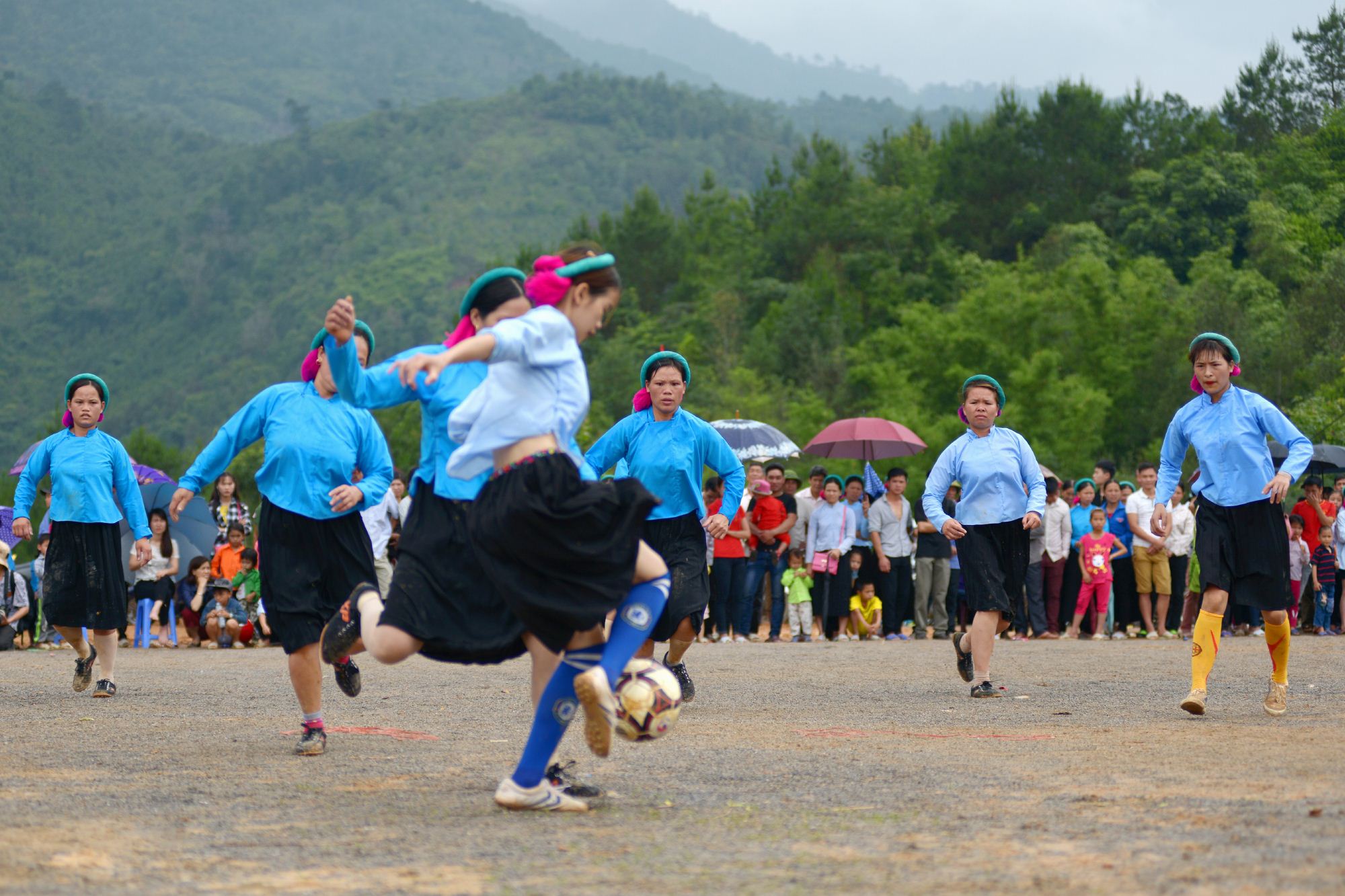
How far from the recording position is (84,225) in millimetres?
149125

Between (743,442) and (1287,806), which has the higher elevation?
(743,442)

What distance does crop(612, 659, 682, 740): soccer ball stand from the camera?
Result: 4992 mm

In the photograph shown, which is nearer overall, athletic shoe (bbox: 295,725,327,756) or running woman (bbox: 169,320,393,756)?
athletic shoe (bbox: 295,725,327,756)

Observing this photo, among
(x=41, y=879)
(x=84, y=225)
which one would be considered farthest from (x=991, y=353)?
(x=84, y=225)

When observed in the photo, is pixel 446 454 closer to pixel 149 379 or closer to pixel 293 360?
pixel 293 360

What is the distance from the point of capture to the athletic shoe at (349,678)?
734cm

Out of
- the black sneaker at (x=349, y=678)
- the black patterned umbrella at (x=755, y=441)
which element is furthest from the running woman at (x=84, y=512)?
the black patterned umbrella at (x=755, y=441)

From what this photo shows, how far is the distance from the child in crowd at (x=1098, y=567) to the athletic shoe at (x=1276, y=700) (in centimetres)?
980

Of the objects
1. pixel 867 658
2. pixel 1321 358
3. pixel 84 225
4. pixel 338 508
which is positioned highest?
pixel 84 225

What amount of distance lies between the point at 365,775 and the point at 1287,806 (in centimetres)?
354

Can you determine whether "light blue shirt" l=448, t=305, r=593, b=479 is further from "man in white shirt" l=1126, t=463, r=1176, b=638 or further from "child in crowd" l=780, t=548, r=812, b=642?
"man in white shirt" l=1126, t=463, r=1176, b=638

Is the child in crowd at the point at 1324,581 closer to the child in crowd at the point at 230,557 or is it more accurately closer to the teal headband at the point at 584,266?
the child in crowd at the point at 230,557

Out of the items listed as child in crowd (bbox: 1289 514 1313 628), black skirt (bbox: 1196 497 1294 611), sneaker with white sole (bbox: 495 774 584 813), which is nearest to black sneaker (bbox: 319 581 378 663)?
sneaker with white sole (bbox: 495 774 584 813)

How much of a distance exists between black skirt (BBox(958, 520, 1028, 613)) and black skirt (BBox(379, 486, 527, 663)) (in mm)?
5102
